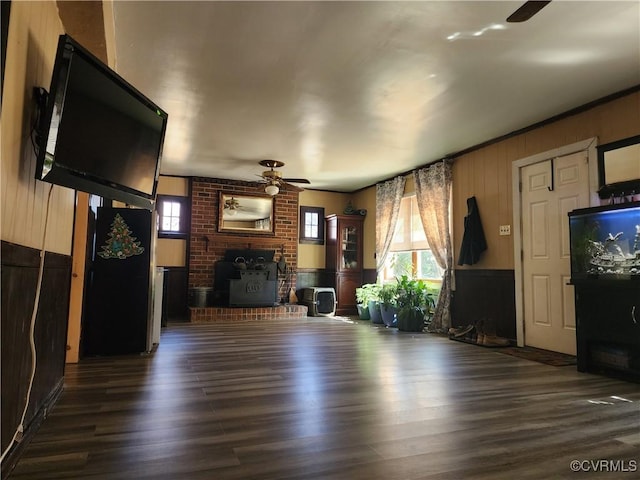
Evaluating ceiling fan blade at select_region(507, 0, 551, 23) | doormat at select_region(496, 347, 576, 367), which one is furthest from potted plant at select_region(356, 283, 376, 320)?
ceiling fan blade at select_region(507, 0, 551, 23)

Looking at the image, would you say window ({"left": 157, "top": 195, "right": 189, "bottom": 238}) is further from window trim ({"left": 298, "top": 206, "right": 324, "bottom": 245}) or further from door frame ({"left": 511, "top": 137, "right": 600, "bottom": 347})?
door frame ({"left": 511, "top": 137, "right": 600, "bottom": 347})

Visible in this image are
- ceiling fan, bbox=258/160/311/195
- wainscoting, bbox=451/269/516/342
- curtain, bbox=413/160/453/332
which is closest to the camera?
wainscoting, bbox=451/269/516/342

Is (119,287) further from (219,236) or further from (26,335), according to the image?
(219,236)

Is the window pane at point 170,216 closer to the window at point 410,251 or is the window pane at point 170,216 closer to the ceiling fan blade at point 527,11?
the window at point 410,251

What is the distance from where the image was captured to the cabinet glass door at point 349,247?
7512 mm

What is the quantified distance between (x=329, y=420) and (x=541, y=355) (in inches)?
109

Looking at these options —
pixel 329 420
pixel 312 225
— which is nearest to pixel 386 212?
pixel 312 225

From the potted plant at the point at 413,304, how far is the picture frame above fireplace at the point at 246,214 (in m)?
2.87

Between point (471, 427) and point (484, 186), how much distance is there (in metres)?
3.58

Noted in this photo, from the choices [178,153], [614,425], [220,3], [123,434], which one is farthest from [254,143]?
[614,425]

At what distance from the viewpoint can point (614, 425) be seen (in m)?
2.06

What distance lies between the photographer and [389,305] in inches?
231

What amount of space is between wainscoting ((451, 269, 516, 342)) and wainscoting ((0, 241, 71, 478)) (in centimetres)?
422

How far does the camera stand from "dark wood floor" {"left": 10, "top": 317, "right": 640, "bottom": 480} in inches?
61.9
